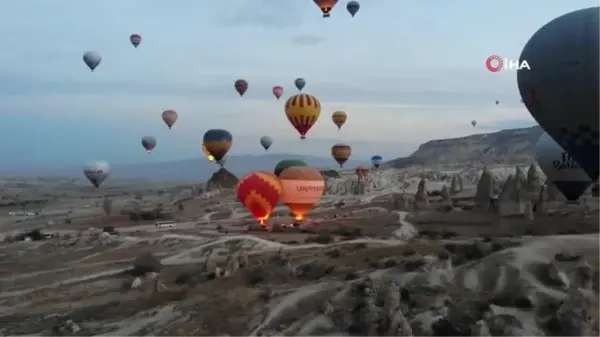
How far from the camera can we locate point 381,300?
23766 mm

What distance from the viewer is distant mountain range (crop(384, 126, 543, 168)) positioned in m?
168

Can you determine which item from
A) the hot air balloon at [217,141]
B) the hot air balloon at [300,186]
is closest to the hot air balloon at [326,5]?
the hot air balloon at [300,186]

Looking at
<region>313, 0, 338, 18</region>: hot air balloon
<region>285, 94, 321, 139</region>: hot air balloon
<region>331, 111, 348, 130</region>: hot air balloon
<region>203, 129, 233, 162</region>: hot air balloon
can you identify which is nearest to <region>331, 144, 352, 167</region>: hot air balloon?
<region>331, 111, 348, 130</region>: hot air balloon

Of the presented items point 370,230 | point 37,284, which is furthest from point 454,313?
point 370,230

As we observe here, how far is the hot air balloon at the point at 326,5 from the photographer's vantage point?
195 feet

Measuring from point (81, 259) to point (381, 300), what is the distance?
23.8 meters

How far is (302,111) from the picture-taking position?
2490 inches

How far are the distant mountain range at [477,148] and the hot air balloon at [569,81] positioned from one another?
130m

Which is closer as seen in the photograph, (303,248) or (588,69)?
(588,69)

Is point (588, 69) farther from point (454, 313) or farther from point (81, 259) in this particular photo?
point (81, 259)

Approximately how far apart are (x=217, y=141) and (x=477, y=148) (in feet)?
411

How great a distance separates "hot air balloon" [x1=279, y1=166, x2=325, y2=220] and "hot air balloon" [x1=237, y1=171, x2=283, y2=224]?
78cm

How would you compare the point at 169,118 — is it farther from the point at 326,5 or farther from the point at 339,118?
the point at 326,5

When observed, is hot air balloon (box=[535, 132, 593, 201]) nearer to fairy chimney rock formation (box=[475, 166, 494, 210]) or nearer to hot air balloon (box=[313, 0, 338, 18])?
fairy chimney rock formation (box=[475, 166, 494, 210])
